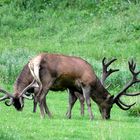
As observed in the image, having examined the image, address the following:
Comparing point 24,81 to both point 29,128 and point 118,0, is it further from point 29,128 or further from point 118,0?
point 118,0

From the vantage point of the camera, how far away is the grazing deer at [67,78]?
681 inches

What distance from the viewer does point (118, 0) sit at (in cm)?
4019

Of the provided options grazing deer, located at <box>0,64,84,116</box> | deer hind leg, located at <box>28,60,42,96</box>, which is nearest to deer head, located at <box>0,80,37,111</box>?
grazing deer, located at <box>0,64,84,116</box>

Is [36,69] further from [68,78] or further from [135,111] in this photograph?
[135,111]

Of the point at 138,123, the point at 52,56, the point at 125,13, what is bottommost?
the point at 138,123

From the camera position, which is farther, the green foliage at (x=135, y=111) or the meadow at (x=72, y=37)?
the meadow at (x=72, y=37)

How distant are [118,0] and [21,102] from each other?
22201 mm

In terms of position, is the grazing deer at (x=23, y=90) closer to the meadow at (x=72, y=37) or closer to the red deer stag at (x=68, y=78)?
the meadow at (x=72, y=37)

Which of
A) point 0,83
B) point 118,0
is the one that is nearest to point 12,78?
point 0,83

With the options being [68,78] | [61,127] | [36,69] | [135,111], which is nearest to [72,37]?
[135,111]

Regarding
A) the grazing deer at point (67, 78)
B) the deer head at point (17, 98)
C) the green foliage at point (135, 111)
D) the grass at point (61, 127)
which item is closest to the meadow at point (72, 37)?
the green foliage at point (135, 111)

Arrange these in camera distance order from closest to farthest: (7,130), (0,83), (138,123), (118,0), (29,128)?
(7,130), (29,128), (138,123), (0,83), (118,0)

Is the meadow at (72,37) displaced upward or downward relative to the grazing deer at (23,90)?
upward

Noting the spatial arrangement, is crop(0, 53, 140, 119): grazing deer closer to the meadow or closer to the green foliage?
the green foliage
